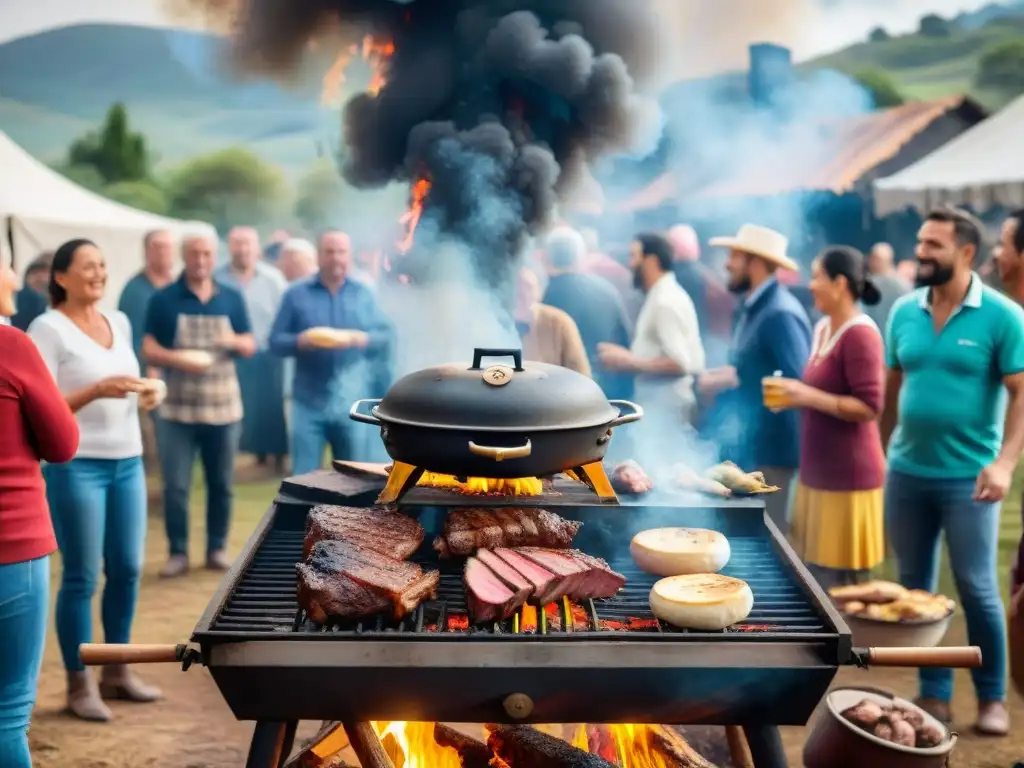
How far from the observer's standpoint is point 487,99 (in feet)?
15.1

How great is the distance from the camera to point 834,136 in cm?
1384

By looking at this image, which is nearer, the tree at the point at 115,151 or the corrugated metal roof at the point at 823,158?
the corrugated metal roof at the point at 823,158

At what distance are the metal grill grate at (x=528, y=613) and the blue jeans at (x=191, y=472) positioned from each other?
10.0 ft

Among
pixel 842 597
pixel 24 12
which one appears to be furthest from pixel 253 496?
pixel 24 12

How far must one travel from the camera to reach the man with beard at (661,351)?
5.82m

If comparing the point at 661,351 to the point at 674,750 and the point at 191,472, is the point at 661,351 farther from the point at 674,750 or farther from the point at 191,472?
the point at 191,472

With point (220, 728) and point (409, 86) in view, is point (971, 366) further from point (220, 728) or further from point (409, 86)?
point (220, 728)

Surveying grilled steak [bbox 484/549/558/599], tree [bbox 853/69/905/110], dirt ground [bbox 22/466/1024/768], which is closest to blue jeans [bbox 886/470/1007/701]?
dirt ground [bbox 22/466/1024/768]

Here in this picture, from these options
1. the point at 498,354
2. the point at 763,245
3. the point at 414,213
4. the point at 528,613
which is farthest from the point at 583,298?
the point at 528,613

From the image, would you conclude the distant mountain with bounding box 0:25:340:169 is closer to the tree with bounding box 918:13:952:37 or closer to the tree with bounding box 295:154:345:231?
the tree with bounding box 295:154:345:231

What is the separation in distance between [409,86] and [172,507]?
3352 mm

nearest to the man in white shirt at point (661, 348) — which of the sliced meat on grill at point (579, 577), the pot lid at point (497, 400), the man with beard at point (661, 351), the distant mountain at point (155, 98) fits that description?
the man with beard at point (661, 351)

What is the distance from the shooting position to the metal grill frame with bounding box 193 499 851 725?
2359 mm

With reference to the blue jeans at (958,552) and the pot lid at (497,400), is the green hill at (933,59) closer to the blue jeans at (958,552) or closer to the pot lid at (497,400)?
the blue jeans at (958,552)
